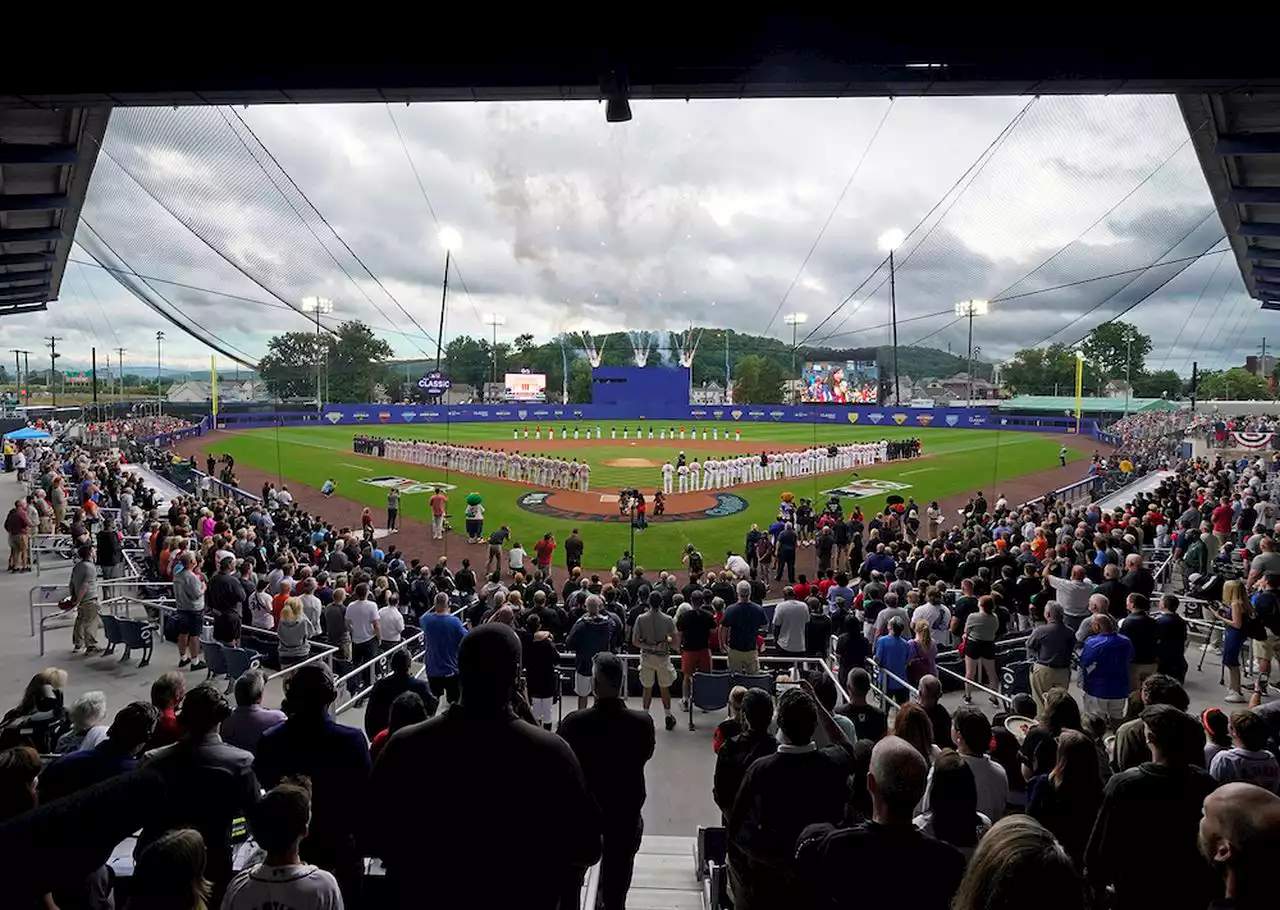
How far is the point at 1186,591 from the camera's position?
1352 centimetres

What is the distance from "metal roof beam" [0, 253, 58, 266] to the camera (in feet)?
69.6

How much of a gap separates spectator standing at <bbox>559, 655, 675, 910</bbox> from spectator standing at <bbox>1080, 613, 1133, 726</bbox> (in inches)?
219

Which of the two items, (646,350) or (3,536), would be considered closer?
(3,536)

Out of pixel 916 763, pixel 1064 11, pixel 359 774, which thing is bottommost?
pixel 359 774

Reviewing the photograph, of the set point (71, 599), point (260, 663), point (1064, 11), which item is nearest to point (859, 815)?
point (1064, 11)

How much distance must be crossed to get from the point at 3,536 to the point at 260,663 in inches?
603

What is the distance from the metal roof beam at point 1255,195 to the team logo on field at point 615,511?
16.0 m

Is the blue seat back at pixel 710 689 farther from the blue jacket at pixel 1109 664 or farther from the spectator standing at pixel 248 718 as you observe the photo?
the spectator standing at pixel 248 718

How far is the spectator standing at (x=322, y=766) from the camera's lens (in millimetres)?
3918

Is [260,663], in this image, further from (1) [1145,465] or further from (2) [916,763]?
(1) [1145,465]

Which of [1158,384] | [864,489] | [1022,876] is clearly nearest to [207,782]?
[1022,876]

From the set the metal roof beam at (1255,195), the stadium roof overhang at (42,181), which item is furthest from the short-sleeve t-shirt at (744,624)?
the metal roof beam at (1255,195)

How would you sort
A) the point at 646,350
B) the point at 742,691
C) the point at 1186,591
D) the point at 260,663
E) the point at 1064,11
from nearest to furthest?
the point at 742,691 < the point at 1064,11 < the point at 260,663 < the point at 1186,591 < the point at 646,350

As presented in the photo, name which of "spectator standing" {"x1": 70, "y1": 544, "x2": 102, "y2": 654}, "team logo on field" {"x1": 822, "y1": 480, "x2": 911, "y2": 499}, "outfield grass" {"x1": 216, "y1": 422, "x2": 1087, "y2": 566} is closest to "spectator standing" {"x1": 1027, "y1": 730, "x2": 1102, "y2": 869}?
"spectator standing" {"x1": 70, "y1": 544, "x2": 102, "y2": 654}
